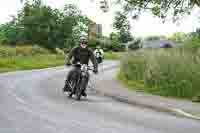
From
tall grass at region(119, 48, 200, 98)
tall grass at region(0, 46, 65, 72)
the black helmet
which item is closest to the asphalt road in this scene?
the black helmet

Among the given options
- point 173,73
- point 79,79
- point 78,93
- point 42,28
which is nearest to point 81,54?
point 79,79

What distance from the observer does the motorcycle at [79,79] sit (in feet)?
57.0

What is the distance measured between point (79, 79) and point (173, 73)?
4.44 metres

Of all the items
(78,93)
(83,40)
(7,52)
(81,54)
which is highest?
(83,40)

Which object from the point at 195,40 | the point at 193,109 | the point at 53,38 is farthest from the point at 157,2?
the point at 53,38

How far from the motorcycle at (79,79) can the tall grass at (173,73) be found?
3.00 metres

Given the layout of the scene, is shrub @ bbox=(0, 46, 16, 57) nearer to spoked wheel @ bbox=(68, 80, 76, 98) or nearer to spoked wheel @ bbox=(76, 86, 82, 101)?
spoked wheel @ bbox=(68, 80, 76, 98)

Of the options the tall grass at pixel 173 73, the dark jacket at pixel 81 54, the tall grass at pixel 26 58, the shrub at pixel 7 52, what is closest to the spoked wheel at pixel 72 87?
the dark jacket at pixel 81 54

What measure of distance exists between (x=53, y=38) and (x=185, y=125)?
291 feet

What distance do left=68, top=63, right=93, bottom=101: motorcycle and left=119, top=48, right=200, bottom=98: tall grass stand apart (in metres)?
3.00

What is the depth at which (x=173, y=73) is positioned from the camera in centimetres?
2066

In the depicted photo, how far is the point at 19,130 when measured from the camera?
10.1 meters

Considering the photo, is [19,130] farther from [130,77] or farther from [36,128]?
[130,77]

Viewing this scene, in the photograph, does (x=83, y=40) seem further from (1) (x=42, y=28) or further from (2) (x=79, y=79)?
(1) (x=42, y=28)
